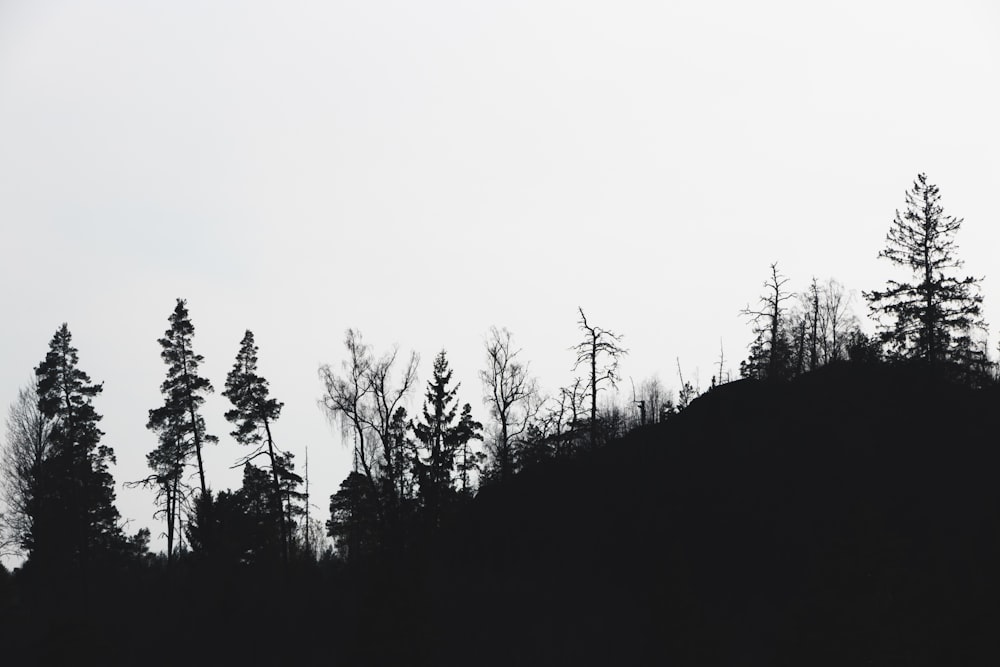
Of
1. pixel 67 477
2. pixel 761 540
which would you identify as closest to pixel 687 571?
pixel 761 540

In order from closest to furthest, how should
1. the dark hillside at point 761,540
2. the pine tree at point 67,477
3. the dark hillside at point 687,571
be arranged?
the dark hillside at point 687,571, the dark hillside at point 761,540, the pine tree at point 67,477

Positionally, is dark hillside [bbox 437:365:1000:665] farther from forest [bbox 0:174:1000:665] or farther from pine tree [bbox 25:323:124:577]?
pine tree [bbox 25:323:124:577]

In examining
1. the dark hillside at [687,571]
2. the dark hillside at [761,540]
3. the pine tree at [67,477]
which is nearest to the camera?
the dark hillside at [687,571]

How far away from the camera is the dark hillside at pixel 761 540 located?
30.8 m

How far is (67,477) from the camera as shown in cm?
5394

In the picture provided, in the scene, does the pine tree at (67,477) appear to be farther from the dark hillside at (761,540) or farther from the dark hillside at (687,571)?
the dark hillside at (761,540)

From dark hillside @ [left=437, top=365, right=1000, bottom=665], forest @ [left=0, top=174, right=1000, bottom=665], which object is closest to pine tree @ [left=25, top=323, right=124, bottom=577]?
forest @ [left=0, top=174, right=1000, bottom=665]

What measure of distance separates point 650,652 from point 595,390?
20.6m

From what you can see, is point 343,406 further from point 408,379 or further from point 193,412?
point 193,412

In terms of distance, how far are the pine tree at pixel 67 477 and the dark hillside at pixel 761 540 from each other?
75.2 feet

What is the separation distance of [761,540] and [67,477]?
4166 cm

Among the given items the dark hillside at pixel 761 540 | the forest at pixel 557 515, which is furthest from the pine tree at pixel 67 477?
the dark hillside at pixel 761 540

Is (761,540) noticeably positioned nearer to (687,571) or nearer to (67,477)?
(687,571)

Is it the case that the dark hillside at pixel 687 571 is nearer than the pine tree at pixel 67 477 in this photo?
Yes
